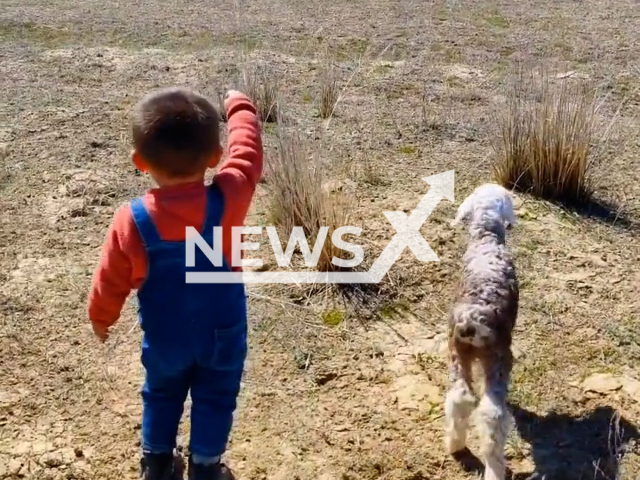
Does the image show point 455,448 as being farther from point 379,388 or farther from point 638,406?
point 638,406

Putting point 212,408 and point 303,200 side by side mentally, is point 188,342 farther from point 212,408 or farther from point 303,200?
point 303,200

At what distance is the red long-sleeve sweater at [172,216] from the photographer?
2.21 m

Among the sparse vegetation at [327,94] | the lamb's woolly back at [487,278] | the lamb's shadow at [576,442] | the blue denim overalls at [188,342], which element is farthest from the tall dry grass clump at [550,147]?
the blue denim overalls at [188,342]

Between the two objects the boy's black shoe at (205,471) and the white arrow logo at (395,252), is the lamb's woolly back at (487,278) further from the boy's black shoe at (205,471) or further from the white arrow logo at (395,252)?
the boy's black shoe at (205,471)

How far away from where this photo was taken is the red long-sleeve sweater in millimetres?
2207

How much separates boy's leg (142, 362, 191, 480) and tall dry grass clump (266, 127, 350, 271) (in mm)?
1599

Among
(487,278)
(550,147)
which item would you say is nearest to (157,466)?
(487,278)

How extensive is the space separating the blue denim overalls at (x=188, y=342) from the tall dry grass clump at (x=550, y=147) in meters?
2.76

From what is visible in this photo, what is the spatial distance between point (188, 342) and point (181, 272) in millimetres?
237

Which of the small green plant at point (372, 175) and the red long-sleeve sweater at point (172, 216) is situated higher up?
the red long-sleeve sweater at point (172, 216)

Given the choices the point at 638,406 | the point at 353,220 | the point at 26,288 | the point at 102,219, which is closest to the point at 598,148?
the point at 353,220

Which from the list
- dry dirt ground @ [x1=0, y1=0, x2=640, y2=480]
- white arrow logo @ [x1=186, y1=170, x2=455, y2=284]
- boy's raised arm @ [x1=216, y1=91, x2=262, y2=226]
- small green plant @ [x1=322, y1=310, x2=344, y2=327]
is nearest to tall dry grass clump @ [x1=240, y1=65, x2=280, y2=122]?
dry dirt ground @ [x1=0, y1=0, x2=640, y2=480]

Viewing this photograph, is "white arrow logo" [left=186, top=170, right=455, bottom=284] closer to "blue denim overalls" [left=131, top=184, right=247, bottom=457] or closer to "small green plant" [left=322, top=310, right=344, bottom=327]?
"small green plant" [left=322, top=310, right=344, bottom=327]

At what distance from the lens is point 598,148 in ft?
16.7
